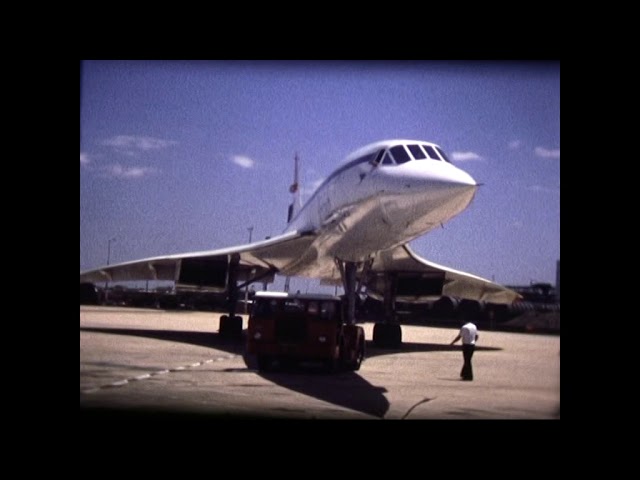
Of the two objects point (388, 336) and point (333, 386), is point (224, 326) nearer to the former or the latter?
point (388, 336)

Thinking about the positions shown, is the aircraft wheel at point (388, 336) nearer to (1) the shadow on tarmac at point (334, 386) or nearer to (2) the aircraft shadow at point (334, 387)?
(1) the shadow on tarmac at point (334, 386)

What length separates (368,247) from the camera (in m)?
11.6

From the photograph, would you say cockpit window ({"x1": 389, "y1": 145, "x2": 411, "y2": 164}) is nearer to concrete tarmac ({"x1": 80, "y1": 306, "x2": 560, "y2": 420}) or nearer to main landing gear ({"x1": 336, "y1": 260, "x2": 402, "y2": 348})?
concrete tarmac ({"x1": 80, "y1": 306, "x2": 560, "y2": 420})

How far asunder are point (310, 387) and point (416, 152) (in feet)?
11.0

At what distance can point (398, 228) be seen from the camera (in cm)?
1017

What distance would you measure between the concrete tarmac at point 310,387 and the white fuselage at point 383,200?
196cm

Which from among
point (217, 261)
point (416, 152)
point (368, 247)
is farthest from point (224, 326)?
point (416, 152)

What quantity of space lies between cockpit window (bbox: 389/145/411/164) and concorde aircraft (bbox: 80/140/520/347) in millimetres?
15

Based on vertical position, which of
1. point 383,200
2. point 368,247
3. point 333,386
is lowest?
point 333,386

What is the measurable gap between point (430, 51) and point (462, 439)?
156 inches

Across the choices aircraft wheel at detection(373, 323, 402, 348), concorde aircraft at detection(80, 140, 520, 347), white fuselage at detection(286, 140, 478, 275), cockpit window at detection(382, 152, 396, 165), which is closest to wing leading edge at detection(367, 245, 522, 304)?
concorde aircraft at detection(80, 140, 520, 347)

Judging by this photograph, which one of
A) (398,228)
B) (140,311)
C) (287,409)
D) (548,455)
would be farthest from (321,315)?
(140,311)
